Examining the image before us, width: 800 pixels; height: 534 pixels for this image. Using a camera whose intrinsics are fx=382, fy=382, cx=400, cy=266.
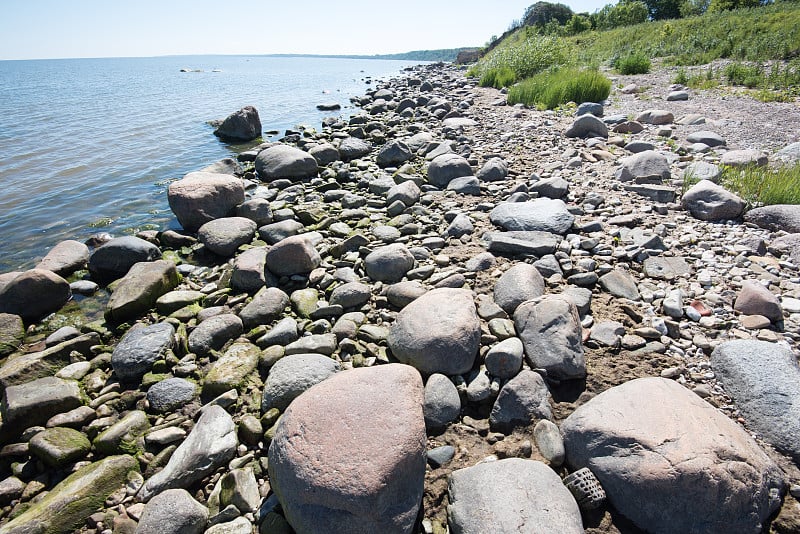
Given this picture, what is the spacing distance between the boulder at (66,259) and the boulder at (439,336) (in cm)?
507

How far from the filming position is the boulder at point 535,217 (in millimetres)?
4871

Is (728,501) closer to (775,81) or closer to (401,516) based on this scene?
(401,516)

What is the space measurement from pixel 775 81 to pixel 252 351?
52.3 ft

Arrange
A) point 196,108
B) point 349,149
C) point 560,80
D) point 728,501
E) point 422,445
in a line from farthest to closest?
1. point 196,108
2. point 560,80
3. point 349,149
4. point 422,445
5. point 728,501

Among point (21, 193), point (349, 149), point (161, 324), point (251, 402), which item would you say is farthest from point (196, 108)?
point (251, 402)

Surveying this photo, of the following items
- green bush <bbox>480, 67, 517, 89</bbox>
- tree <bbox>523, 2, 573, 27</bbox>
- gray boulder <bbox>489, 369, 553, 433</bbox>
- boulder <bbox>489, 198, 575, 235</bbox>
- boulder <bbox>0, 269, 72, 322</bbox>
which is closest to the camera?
gray boulder <bbox>489, 369, 553, 433</bbox>

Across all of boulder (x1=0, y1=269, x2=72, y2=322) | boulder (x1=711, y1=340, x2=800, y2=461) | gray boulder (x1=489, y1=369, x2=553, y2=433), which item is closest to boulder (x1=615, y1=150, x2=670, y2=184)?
boulder (x1=711, y1=340, x2=800, y2=461)

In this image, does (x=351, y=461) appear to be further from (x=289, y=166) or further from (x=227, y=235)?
(x=289, y=166)

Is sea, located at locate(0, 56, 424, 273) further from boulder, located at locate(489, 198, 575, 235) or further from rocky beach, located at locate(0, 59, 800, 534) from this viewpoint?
boulder, located at locate(489, 198, 575, 235)

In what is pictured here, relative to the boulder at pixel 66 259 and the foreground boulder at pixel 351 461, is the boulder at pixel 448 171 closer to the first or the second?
the foreground boulder at pixel 351 461

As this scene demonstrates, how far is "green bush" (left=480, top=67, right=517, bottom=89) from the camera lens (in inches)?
734

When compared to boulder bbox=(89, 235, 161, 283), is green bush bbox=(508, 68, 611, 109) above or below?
above

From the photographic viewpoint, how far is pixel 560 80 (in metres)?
12.8

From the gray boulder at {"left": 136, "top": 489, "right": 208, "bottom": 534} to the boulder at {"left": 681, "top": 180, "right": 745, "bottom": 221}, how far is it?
5858 mm
